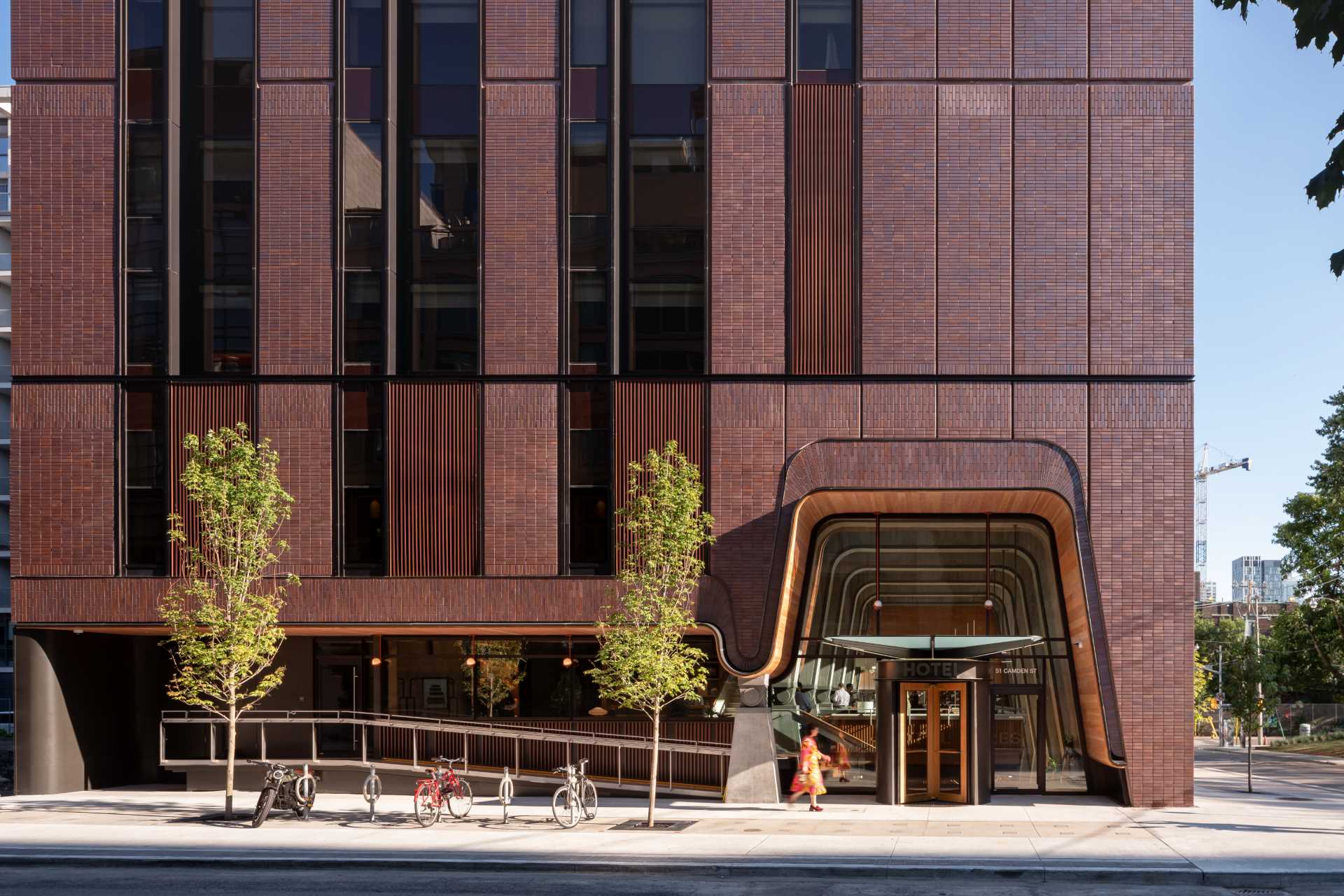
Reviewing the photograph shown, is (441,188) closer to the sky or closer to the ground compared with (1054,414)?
closer to the sky

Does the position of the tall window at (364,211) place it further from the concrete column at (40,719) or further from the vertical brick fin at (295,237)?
the concrete column at (40,719)

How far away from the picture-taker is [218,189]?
88.8ft

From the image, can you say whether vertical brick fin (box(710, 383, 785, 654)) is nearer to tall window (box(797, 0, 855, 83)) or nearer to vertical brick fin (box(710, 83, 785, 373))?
vertical brick fin (box(710, 83, 785, 373))

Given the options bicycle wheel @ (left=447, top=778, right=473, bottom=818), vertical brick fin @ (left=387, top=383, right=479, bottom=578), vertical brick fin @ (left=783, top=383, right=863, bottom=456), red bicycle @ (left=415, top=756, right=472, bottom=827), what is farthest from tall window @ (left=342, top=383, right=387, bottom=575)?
vertical brick fin @ (left=783, top=383, right=863, bottom=456)

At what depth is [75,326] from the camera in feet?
87.6

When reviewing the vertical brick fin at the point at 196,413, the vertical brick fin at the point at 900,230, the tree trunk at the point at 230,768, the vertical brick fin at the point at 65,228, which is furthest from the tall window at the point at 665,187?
the vertical brick fin at the point at 65,228

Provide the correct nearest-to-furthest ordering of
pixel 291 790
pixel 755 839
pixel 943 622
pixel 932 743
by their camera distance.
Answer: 1. pixel 755 839
2. pixel 291 790
3. pixel 932 743
4. pixel 943 622

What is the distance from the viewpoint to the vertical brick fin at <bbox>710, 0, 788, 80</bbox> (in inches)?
1037

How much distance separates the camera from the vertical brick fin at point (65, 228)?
26.7 m

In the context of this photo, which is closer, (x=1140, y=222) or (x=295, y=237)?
(x=1140, y=222)

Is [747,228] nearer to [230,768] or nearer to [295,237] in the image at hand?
[295,237]

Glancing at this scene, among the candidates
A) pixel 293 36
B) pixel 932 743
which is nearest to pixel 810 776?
pixel 932 743

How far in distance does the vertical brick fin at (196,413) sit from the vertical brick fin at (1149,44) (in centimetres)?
1834

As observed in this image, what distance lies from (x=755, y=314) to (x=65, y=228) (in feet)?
46.7
